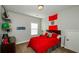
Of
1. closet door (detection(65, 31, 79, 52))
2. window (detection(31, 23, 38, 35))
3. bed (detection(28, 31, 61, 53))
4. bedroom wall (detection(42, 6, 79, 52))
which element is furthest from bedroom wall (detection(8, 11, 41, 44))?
closet door (detection(65, 31, 79, 52))

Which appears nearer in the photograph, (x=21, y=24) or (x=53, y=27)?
(x=21, y=24)

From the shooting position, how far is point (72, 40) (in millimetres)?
2254

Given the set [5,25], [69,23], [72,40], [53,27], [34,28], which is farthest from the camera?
[53,27]

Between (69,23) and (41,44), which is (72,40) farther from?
(41,44)

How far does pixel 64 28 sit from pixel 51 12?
871 mm

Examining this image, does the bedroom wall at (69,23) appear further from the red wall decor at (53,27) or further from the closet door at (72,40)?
the red wall decor at (53,27)

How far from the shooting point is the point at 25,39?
1655mm

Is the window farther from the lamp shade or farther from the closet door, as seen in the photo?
the closet door

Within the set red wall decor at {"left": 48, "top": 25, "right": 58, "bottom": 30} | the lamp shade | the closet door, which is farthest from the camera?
red wall decor at {"left": 48, "top": 25, "right": 58, "bottom": 30}

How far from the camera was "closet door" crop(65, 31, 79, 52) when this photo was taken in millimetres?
2135

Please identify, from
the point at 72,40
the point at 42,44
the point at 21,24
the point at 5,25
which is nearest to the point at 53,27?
the point at 72,40

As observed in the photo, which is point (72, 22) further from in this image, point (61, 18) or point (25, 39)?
point (25, 39)

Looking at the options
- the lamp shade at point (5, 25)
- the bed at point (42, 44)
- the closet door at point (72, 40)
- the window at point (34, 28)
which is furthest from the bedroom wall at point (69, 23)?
the lamp shade at point (5, 25)
